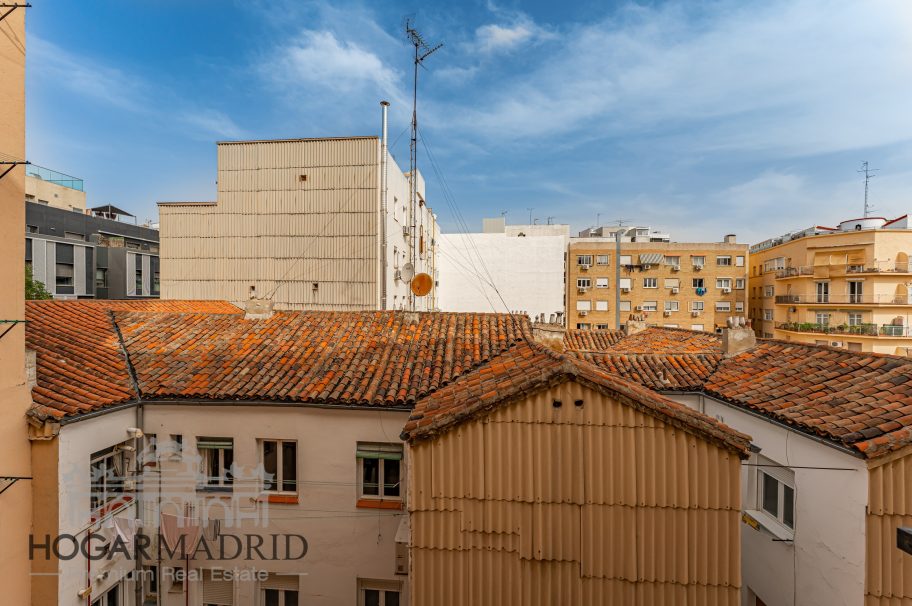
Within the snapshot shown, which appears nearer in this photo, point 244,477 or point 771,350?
point 244,477

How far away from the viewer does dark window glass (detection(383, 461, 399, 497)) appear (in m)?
8.70

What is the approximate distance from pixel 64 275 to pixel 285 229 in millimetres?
28031

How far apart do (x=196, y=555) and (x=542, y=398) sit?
8.06 metres

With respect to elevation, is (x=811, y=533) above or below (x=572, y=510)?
below

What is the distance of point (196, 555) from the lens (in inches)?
347

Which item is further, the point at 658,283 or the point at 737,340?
the point at 658,283

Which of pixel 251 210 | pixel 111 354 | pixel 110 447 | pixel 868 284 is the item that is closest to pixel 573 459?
pixel 110 447

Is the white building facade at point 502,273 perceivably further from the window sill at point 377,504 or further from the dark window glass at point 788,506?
the window sill at point 377,504

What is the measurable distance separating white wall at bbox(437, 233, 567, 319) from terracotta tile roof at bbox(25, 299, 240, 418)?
1292 inches

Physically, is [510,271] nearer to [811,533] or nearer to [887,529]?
[811,533]

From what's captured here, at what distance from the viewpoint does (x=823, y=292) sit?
36.4 metres

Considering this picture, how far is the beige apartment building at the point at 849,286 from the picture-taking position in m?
32.9

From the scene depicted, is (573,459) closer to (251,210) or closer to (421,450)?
(421,450)

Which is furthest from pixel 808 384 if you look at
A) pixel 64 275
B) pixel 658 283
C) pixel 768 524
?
pixel 64 275
